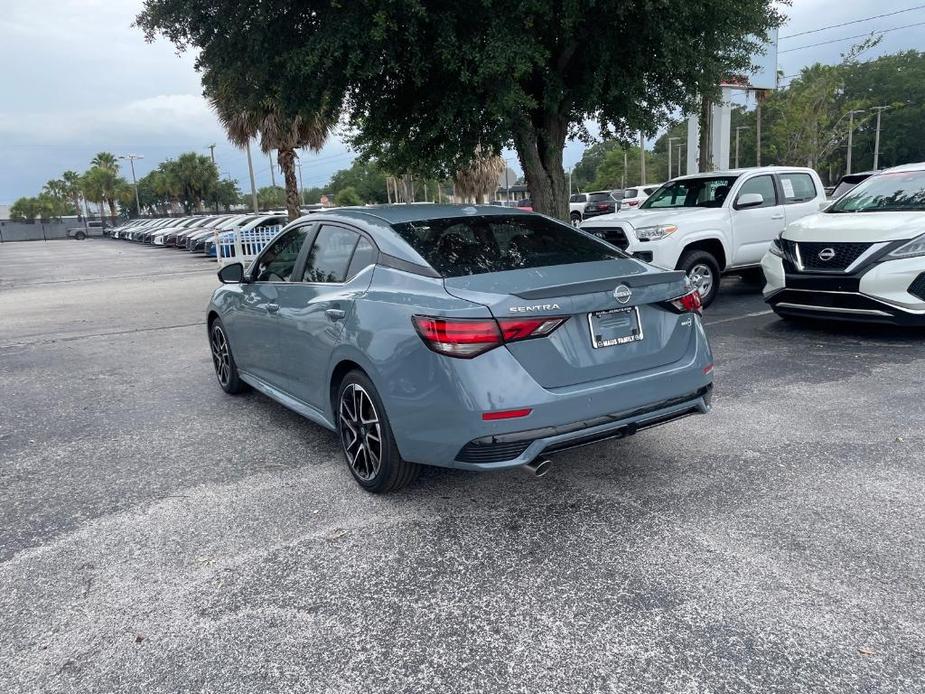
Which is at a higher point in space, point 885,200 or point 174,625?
point 885,200

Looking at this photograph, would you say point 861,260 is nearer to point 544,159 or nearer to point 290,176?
point 544,159

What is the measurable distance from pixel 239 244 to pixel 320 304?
15.3 metres

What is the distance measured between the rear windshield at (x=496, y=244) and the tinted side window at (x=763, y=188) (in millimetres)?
6315

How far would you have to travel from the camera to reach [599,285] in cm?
358

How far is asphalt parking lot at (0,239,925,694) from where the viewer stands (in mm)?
2586

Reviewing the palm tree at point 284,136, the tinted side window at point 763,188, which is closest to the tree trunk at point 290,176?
the palm tree at point 284,136

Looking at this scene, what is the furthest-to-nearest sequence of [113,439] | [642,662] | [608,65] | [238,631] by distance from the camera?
[608,65], [113,439], [238,631], [642,662]

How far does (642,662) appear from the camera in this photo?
2.55 meters

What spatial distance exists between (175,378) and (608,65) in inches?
283

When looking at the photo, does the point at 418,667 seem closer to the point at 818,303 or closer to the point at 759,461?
the point at 759,461

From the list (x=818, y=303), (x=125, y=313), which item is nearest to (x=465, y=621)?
(x=818, y=303)

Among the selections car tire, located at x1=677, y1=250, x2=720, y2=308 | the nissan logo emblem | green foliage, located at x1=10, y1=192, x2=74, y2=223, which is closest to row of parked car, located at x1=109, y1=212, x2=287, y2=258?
car tire, located at x1=677, y1=250, x2=720, y2=308

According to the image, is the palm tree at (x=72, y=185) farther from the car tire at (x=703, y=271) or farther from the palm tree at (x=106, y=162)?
the car tire at (x=703, y=271)

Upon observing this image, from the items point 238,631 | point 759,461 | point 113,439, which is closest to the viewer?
point 238,631
